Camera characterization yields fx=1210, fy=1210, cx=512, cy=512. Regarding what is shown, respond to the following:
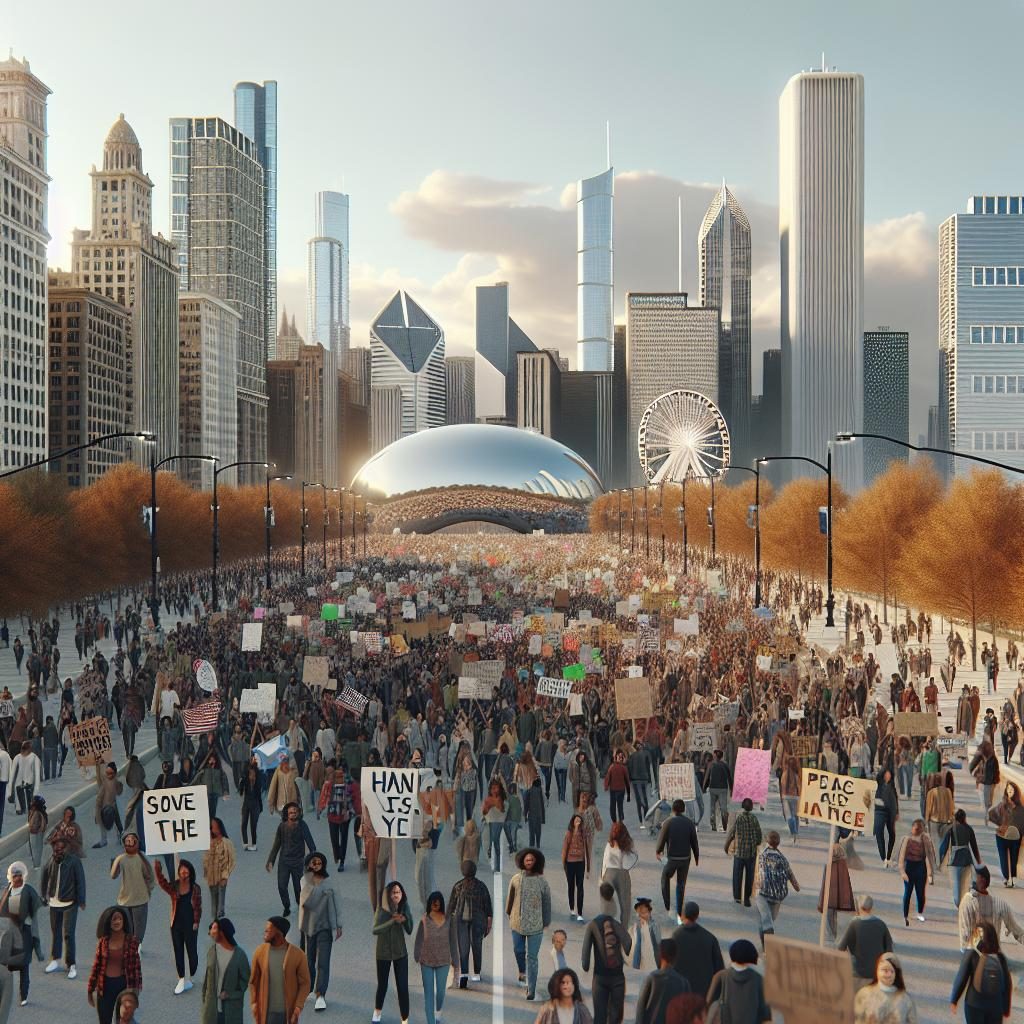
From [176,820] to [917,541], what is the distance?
40905 mm

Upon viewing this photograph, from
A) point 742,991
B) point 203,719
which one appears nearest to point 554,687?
point 203,719

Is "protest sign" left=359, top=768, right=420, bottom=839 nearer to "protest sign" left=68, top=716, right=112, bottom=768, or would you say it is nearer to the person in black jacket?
the person in black jacket

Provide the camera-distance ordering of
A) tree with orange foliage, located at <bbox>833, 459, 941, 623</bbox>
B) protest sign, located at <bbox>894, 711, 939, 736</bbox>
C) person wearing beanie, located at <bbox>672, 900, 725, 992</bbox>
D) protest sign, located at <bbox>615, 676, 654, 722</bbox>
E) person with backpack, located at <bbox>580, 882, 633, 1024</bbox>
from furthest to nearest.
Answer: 1. tree with orange foliage, located at <bbox>833, 459, 941, 623</bbox>
2. protest sign, located at <bbox>615, 676, 654, 722</bbox>
3. protest sign, located at <bbox>894, 711, 939, 736</bbox>
4. person with backpack, located at <bbox>580, 882, 633, 1024</bbox>
5. person wearing beanie, located at <bbox>672, 900, 725, 992</bbox>

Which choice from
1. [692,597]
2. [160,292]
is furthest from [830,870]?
[160,292]

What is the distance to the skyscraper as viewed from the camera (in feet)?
567

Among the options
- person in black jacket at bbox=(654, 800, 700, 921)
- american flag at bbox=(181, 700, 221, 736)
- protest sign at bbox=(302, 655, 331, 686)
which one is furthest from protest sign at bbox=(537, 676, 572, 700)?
person in black jacket at bbox=(654, 800, 700, 921)

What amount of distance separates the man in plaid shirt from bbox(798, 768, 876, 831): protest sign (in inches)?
23.8

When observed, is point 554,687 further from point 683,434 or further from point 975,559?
point 683,434

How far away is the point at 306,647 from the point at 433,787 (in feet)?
53.8

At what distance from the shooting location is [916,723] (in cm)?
1786

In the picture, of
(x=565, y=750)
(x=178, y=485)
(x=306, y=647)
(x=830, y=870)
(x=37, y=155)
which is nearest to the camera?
(x=830, y=870)

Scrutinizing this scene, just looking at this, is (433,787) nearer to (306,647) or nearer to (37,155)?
(306,647)

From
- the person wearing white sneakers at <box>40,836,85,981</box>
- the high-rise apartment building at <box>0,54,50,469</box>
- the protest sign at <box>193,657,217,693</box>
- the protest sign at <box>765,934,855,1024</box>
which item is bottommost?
the person wearing white sneakers at <box>40,836,85,981</box>

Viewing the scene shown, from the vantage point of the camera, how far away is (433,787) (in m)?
14.3
